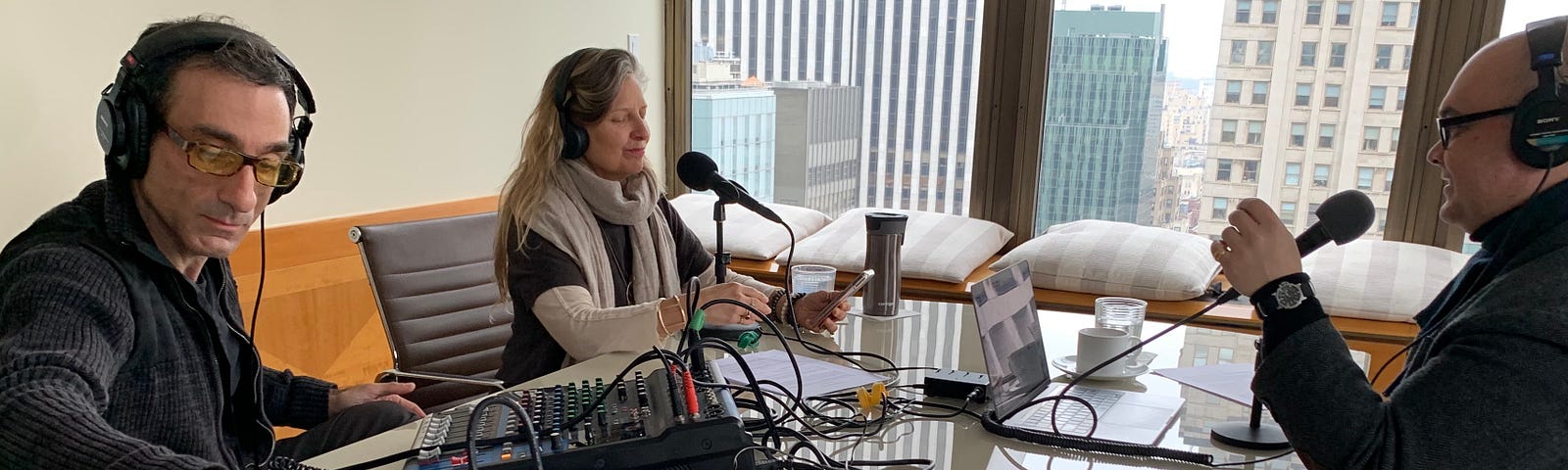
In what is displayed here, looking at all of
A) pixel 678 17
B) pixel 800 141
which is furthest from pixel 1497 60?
pixel 678 17

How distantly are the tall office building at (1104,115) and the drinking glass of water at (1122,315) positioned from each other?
1.57 m

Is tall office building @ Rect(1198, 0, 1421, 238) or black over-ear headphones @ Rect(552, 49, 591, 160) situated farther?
tall office building @ Rect(1198, 0, 1421, 238)

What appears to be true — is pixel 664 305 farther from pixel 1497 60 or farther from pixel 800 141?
pixel 800 141

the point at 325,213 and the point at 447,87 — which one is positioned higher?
the point at 447,87

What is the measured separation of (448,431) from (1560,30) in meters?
1.28

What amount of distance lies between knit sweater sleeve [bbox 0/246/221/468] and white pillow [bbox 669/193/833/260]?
6.78 ft

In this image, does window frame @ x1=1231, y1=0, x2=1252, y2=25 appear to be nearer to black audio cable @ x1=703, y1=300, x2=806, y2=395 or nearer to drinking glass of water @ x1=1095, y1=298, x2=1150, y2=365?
drinking glass of water @ x1=1095, y1=298, x2=1150, y2=365

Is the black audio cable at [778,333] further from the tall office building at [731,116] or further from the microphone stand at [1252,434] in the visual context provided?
the tall office building at [731,116]

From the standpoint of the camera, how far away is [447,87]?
9.48 ft

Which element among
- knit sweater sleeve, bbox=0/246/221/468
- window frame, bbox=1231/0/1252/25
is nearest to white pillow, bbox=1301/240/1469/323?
window frame, bbox=1231/0/1252/25

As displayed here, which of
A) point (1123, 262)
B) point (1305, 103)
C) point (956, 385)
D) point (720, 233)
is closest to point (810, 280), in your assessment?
point (720, 233)

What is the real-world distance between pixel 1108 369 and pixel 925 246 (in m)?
1.48

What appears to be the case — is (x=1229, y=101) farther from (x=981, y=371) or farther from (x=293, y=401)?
(x=293, y=401)

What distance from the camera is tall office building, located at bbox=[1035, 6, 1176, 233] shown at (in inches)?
125
